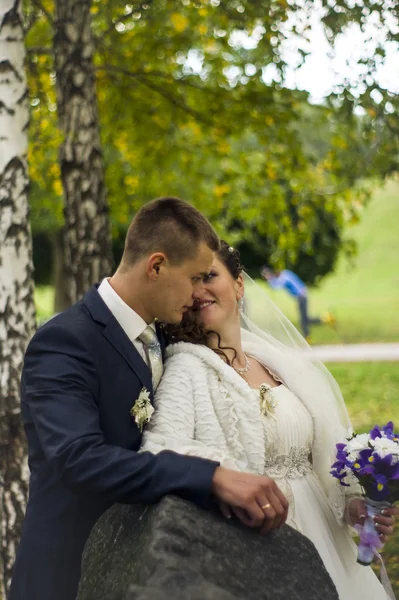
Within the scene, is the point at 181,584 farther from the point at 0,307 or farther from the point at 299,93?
the point at 299,93

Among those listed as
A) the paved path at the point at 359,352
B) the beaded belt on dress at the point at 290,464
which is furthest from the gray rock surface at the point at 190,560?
the paved path at the point at 359,352

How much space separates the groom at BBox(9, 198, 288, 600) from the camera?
266 cm

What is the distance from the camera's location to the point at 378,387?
621 inches

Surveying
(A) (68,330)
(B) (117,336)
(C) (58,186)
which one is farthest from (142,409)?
(C) (58,186)

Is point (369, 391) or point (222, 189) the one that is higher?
point (222, 189)

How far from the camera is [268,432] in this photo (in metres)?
3.52

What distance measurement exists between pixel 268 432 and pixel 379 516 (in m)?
0.57

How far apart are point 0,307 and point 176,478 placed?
2.62 meters

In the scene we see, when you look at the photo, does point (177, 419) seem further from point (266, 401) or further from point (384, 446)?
point (384, 446)

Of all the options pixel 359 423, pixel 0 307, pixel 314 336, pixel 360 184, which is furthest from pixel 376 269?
pixel 0 307

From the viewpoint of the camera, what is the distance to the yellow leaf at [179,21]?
867 centimetres

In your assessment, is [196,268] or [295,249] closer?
[196,268]

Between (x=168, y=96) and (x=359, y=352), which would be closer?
(x=168, y=96)

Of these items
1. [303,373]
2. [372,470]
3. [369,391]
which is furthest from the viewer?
[369,391]
